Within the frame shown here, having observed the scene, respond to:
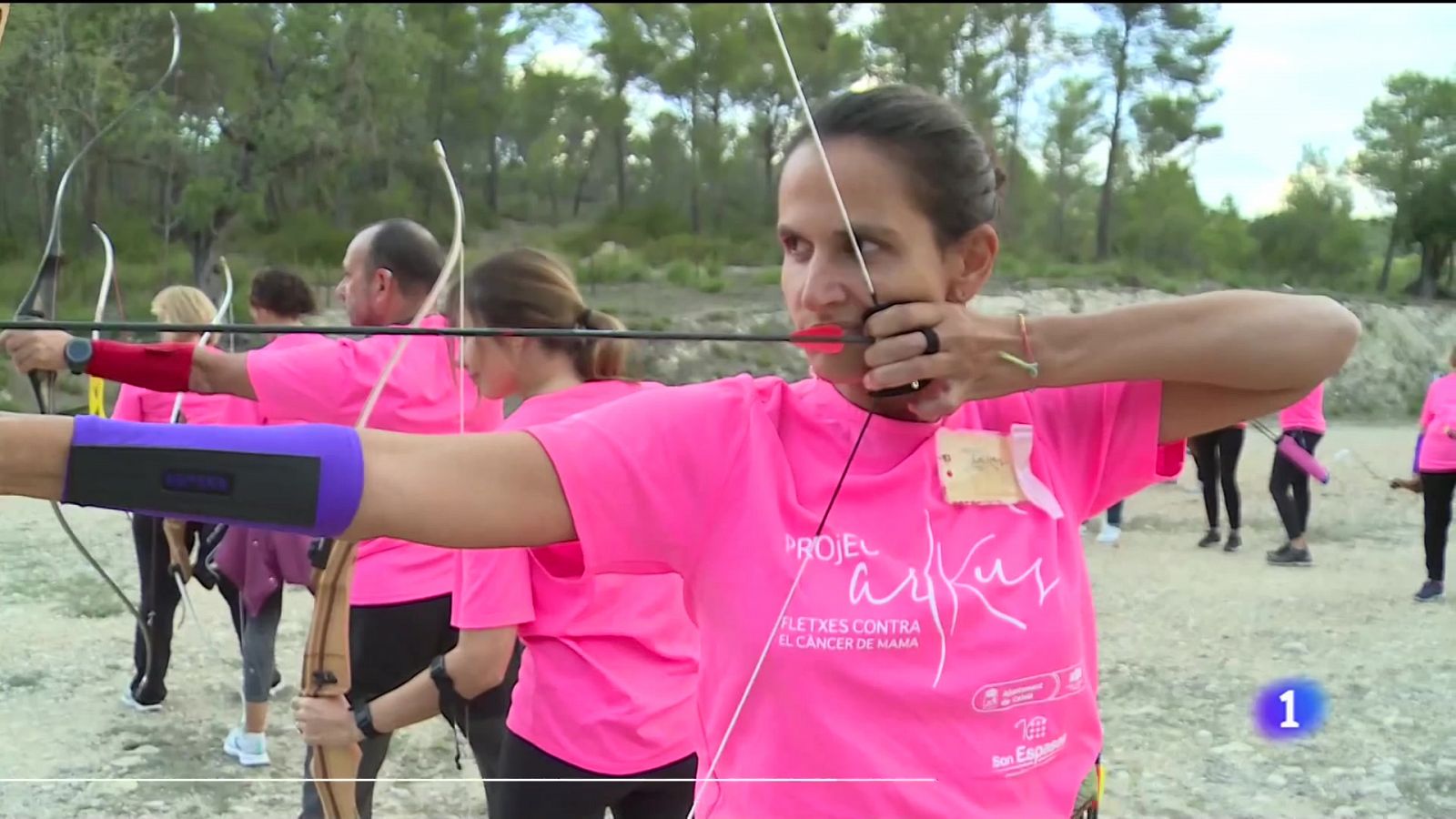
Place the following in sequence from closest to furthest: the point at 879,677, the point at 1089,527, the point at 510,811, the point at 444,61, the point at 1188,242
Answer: the point at 879,677
the point at 510,811
the point at 1089,527
the point at 1188,242
the point at 444,61

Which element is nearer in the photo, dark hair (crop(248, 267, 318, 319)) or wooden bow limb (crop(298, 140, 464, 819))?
wooden bow limb (crop(298, 140, 464, 819))

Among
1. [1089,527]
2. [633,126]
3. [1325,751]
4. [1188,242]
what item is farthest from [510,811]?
[1188,242]

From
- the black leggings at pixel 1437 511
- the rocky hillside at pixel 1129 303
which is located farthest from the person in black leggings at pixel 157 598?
the black leggings at pixel 1437 511

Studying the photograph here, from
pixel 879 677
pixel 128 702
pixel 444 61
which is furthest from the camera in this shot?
pixel 444 61

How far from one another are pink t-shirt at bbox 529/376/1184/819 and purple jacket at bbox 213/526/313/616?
4.77 ft

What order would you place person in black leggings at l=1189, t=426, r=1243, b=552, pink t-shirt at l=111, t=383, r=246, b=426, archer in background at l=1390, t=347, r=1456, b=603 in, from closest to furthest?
pink t-shirt at l=111, t=383, r=246, b=426, archer in background at l=1390, t=347, r=1456, b=603, person in black leggings at l=1189, t=426, r=1243, b=552

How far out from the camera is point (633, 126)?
4027 mm

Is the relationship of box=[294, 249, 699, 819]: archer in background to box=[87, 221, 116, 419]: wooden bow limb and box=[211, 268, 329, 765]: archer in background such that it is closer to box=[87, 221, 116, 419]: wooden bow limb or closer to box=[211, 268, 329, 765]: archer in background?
box=[87, 221, 116, 419]: wooden bow limb

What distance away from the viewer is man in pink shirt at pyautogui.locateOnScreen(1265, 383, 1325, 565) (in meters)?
3.47

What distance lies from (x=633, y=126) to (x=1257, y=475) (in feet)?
10.5

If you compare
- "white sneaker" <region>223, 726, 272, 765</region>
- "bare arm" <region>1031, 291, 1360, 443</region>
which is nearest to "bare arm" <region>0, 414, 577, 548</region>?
"bare arm" <region>1031, 291, 1360, 443</region>

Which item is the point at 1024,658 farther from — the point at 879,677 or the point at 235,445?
the point at 235,445

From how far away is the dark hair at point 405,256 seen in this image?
1.71 metres

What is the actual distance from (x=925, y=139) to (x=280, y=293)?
191cm
